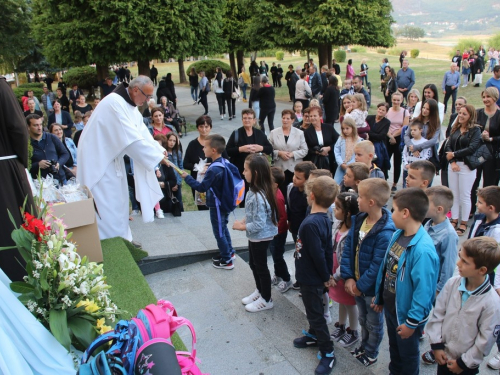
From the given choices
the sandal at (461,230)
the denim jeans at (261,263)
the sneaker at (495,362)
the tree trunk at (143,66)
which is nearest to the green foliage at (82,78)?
the tree trunk at (143,66)

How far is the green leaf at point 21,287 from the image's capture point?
9.96ft

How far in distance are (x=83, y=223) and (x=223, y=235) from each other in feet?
5.54

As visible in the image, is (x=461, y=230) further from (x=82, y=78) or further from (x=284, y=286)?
(x=82, y=78)

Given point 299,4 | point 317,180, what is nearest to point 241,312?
point 317,180

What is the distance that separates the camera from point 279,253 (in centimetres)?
544

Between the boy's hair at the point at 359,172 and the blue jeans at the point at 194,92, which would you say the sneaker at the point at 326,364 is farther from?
the blue jeans at the point at 194,92

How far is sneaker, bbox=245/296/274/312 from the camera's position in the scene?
488 cm

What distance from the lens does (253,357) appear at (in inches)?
163

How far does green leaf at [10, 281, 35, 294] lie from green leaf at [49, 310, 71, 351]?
0.70ft

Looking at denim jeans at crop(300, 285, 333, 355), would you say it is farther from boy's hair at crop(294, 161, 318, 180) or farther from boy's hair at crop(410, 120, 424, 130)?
boy's hair at crop(410, 120, 424, 130)

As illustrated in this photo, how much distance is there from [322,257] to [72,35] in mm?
17629

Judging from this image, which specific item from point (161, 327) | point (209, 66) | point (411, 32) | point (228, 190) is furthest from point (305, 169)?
point (411, 32)

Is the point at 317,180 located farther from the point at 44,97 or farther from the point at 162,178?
the point at 44,97

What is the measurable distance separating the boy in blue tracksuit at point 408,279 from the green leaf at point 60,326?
7.75ft
